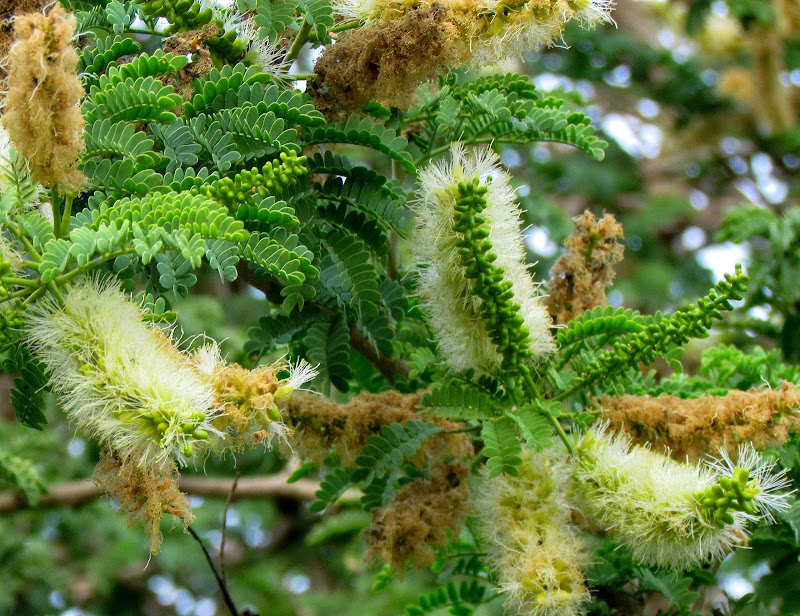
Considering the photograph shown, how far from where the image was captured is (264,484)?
3447 millimetres

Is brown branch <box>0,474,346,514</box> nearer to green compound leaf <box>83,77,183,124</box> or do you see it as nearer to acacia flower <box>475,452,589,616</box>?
acacia flower <box>475,452,589,616</box>

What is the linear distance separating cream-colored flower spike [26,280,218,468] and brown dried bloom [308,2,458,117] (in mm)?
650

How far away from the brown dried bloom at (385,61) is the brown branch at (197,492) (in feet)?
5.78

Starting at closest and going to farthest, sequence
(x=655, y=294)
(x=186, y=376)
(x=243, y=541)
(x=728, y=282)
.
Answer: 1. (x=186, y=376)
2. (x=728, y=282)
3. (x=243, y=541)
4. (x=655, y=294)

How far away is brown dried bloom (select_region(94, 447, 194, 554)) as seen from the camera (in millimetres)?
1339

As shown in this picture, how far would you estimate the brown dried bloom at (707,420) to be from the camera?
154 cm

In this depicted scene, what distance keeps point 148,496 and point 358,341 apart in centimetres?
75

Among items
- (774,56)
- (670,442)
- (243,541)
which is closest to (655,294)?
(774,56)

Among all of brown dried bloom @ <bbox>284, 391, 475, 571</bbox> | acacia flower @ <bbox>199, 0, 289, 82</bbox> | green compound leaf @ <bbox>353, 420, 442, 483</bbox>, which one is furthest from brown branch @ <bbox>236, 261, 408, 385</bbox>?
acacia flower @ <bbox>199, 0, 289, 82</bbox>

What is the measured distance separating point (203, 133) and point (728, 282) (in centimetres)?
101

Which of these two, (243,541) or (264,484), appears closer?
(264,484)

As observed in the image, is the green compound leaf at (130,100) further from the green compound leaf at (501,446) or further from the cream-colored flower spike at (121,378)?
the green compound leaf at (501,446)

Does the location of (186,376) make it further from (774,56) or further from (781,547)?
(774,56)

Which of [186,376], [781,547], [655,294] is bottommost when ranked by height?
[655,294]
